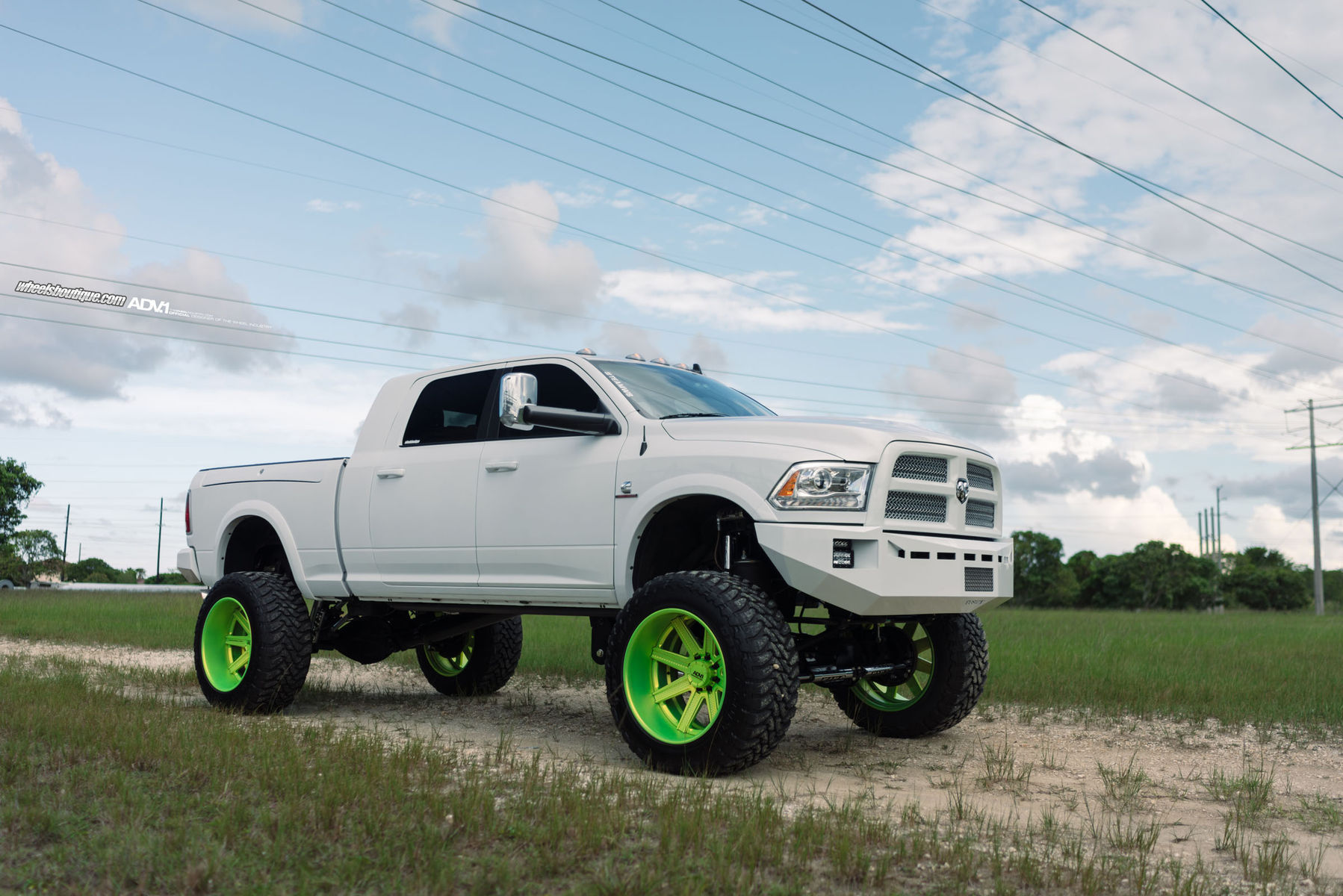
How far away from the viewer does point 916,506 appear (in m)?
6.42

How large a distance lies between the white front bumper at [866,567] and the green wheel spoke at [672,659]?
0.75 m

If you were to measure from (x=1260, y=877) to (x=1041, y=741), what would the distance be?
367cm

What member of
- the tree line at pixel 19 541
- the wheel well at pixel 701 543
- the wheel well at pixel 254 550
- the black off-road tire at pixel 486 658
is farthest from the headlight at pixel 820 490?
the tree line at pixel 19 541

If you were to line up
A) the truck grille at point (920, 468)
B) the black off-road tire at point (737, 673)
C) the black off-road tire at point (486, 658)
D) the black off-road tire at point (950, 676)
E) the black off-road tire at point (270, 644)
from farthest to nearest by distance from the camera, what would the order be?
the black off-road tire at point (486, 658)
the black off-road tire at point (270, 644)
the black off-road tire at point (950, 676)
the truck grille at point (920, 468)
the black off-road tire at point (737, 673)

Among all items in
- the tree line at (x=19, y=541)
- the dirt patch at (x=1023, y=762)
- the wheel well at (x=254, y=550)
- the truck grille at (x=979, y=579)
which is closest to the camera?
the dirt patch at (x=1023, y=762)

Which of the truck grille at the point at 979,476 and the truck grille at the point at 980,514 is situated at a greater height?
the truck grille at the point at 979,476

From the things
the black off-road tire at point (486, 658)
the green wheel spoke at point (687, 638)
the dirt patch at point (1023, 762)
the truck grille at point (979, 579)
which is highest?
the truck grille at point (979, 579)

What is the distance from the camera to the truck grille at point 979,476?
6918 mm

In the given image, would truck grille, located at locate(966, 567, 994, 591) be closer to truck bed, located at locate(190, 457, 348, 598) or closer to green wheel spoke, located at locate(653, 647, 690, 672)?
green wheel spoke, located at locate(653, 647, 690, 672)

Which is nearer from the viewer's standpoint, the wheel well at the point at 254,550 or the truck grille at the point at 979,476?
the truck grille at the point at 979,476

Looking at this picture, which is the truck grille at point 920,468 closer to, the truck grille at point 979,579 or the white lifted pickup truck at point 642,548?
the white lifted pickup truck at point 642,548

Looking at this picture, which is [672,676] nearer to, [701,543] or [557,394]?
[701,543]

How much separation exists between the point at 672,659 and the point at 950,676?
7.53ft

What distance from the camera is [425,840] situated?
4230mm
